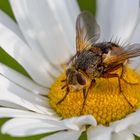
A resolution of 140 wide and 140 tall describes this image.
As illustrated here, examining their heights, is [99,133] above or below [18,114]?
below

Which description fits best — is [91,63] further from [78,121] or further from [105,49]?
[78,121]

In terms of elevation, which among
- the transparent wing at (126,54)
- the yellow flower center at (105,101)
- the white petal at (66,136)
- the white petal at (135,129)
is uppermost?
the transparent wing at (126,54)

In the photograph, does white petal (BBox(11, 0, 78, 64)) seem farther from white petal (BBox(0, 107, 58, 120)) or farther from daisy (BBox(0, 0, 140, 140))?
white petal (BBox(0, 107, 58, 120))

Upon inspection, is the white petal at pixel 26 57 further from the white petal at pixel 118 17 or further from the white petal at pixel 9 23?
the white petal at pixel 118 17

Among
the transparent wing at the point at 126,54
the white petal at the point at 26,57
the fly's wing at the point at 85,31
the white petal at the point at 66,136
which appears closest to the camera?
the white petal at the point at 66,136

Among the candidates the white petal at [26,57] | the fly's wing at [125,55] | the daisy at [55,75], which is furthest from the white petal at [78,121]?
the white petal at [26,57]

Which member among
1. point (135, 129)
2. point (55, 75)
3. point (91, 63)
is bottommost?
point (55, 75)

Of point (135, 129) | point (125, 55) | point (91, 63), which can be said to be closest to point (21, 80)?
point (91, 63)
